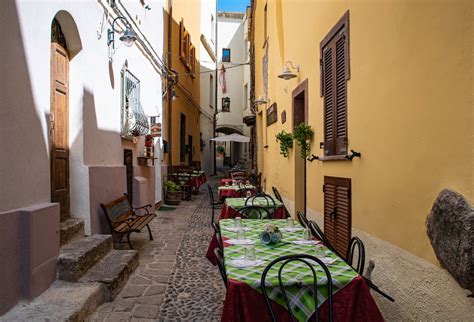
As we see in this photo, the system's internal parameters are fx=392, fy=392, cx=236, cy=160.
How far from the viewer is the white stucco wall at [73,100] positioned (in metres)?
3.45

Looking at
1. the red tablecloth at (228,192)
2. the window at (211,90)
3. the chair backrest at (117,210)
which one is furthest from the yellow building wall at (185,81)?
the chair backrest at (117,210)

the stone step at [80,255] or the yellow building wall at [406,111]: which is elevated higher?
the yellow building wall at [406,111]

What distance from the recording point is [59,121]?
4973 millimetres

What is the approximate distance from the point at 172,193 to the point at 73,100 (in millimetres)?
6672

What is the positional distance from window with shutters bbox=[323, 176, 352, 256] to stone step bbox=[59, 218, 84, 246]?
3208 mm

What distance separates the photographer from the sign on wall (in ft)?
32.1

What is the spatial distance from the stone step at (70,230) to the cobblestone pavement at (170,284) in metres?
0.88

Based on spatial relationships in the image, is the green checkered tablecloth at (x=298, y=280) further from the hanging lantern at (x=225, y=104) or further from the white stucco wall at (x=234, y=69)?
the hanging lantern at (x=225, y=104)

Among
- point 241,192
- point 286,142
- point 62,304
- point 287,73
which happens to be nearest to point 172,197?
point 241,192

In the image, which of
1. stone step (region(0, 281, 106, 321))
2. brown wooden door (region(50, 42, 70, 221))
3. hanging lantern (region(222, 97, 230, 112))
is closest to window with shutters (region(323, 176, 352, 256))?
stone step (region(0, 281, 106, 321))

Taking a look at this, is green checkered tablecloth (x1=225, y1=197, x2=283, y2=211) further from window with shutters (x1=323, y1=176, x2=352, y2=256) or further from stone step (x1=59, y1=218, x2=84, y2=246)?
stone step (x1=59, y1=218, x2=84, y2=246)

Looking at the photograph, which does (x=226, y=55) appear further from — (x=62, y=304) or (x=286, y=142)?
(x=62, y=304)

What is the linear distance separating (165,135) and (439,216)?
33.3ft

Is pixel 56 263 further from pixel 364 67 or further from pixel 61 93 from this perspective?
pixel 364 67
